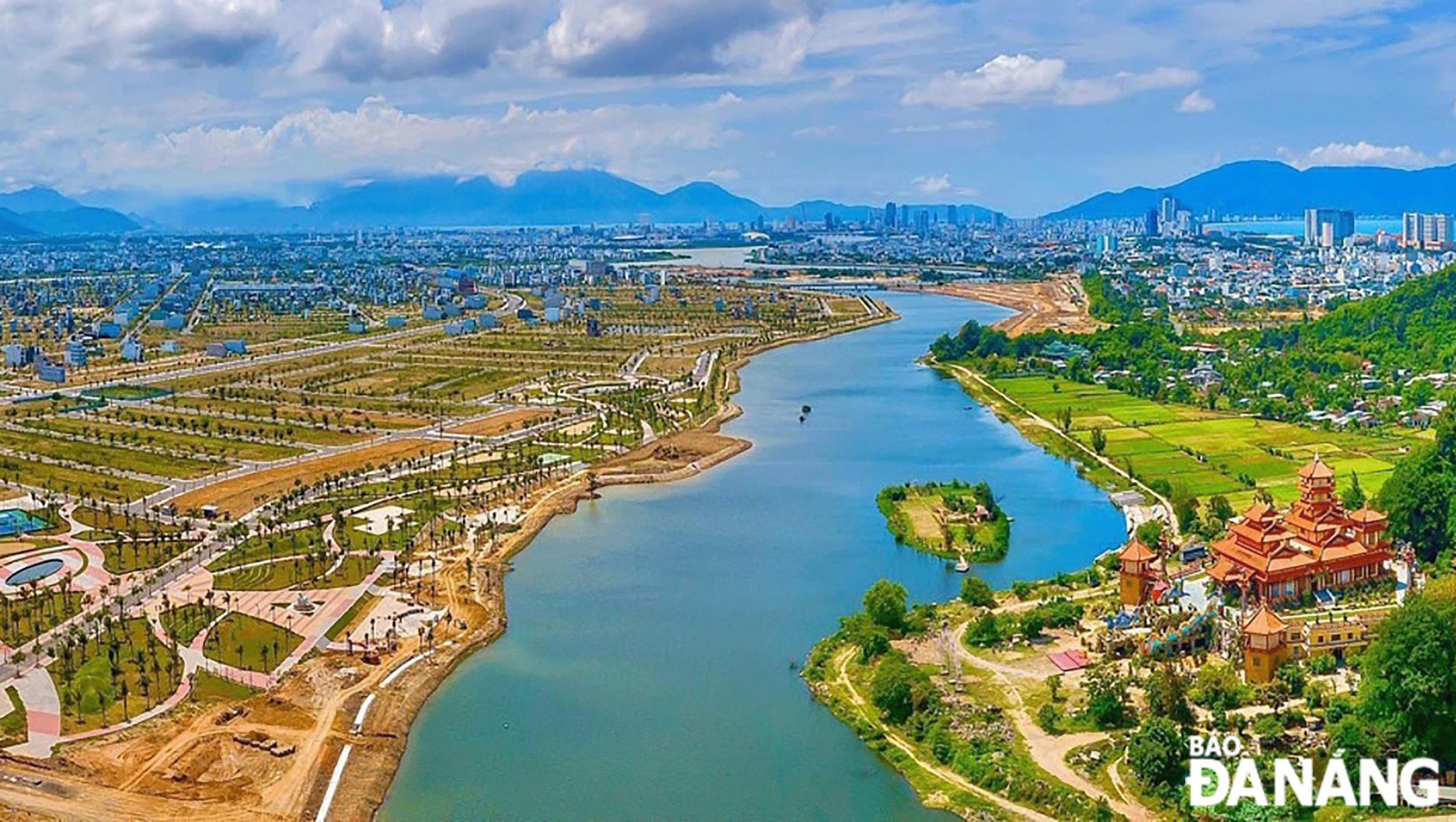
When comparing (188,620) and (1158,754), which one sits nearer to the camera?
(1158,754)

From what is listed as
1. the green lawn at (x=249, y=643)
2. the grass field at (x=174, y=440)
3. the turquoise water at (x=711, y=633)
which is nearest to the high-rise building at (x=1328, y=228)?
the turquoise water at (x=711, y=633)

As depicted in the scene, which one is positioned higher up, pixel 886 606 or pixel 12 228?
pixel 12 228

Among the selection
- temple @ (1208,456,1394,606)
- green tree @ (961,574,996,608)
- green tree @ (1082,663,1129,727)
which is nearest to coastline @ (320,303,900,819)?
green tree @ (961,574,996,608)

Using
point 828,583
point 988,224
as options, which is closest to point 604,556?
point 828,583

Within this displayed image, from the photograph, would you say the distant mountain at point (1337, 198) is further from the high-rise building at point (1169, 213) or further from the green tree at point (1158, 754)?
the green tree at point (1158, 754)

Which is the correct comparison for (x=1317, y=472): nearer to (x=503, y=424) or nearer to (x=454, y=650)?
(x=454, y=650)

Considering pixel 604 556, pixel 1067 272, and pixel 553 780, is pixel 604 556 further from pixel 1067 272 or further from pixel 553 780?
pixel 1067 272

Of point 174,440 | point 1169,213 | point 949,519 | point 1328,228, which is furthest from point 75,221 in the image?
Result: point 949,519
